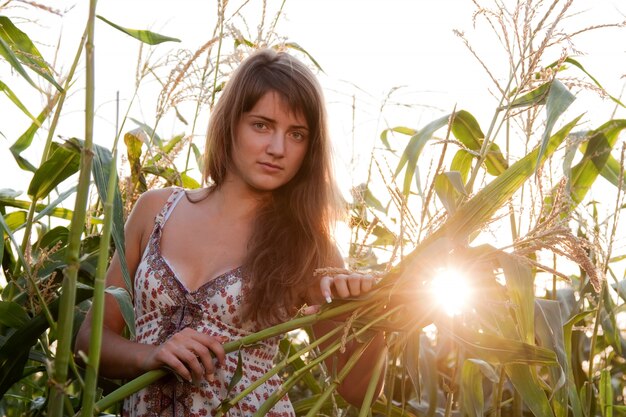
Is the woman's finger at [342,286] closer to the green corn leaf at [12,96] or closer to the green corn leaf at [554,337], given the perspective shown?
the green corn leaf at [554,337]

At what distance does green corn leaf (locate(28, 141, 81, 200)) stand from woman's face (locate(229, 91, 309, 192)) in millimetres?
347

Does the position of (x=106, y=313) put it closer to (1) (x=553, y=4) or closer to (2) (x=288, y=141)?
(2) (x=288, y=141)

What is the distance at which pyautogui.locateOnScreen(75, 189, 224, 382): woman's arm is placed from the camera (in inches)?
52.2

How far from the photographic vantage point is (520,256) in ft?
4.11

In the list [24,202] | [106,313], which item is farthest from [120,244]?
[24,202]

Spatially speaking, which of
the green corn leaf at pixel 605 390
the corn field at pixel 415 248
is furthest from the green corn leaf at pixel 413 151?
the green corn leaf at pixel 605 390

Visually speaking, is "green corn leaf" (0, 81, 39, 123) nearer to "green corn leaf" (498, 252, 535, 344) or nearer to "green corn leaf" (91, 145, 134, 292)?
"green corn leaf" (91, 145, 134, 292)

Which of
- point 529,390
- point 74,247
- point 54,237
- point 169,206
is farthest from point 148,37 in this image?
point 529,390

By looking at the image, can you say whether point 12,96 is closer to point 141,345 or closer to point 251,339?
point 141,345

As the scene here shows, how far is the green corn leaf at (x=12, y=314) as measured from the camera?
5.17 ft

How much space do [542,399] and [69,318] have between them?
0.85 metres

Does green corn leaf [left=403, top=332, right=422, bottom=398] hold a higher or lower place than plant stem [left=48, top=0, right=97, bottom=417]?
lower

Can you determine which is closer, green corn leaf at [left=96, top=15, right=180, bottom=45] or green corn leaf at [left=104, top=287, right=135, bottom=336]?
green corn leaf at [left=104, top=287, right=135, bottom=336]

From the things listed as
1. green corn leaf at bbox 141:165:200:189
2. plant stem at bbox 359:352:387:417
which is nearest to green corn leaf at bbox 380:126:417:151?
green corn leaf at bbox 141:165:200:189
